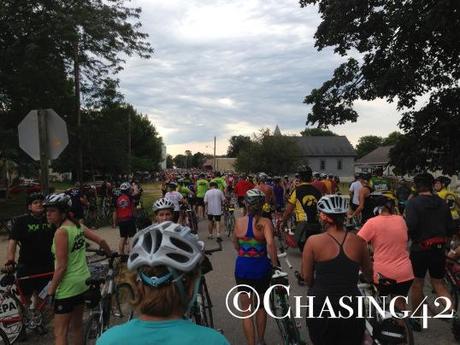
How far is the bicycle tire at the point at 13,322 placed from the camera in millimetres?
5583

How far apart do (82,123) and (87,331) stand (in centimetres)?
1913

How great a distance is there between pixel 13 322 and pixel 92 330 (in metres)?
1.39

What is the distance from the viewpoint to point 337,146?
84688mm

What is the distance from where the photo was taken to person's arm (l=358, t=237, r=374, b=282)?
12.8ft

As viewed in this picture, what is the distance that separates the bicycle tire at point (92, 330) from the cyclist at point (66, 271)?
0.08 meters

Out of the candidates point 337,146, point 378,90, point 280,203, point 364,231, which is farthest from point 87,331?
→ point 337,146

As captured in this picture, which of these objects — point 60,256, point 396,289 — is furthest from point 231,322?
point 60,256

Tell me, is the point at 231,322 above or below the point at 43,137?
below

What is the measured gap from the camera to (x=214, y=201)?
14547 millimetres

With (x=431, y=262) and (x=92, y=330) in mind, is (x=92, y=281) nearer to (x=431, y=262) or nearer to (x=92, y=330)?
(x=92, y=330)

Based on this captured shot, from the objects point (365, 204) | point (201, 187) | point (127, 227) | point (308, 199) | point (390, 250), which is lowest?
point (127, 227)

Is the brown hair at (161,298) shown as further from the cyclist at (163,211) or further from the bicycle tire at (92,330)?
the cyclist at (163,211)

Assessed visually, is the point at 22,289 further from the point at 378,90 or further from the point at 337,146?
the point at 337,146

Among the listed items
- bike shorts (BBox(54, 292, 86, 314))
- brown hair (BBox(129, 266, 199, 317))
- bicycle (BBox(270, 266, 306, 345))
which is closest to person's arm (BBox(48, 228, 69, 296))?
bike shorts (BBox(54, 292, 86, 314))
